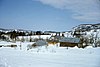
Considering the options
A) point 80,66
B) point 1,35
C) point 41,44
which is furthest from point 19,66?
point 1,35

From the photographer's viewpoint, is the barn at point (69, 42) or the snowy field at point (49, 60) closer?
the snowy field at point (49, 60)

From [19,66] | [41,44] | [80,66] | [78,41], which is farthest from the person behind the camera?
[78,41]

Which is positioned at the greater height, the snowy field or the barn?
the snowy field

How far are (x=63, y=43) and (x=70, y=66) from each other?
138ft

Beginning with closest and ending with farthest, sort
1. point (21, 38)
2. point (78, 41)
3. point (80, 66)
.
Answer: point (80, 66), point (78, 41), point (21, 38)

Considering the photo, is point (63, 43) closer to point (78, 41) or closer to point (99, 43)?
point (78, 41)

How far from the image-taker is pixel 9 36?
85000mm

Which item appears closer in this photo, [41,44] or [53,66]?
[53,66]

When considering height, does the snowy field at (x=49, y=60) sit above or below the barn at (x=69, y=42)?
above

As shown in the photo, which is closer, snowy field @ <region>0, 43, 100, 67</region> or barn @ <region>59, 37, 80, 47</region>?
snowy field @ <region>0, 43, 100, 67</region>

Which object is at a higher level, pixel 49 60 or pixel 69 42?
pixel 49 60

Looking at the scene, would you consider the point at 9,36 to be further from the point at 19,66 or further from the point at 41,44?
the point at 19,66

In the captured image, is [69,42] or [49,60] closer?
[49,60]

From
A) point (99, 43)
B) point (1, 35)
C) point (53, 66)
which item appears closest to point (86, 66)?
point (53, 66)
